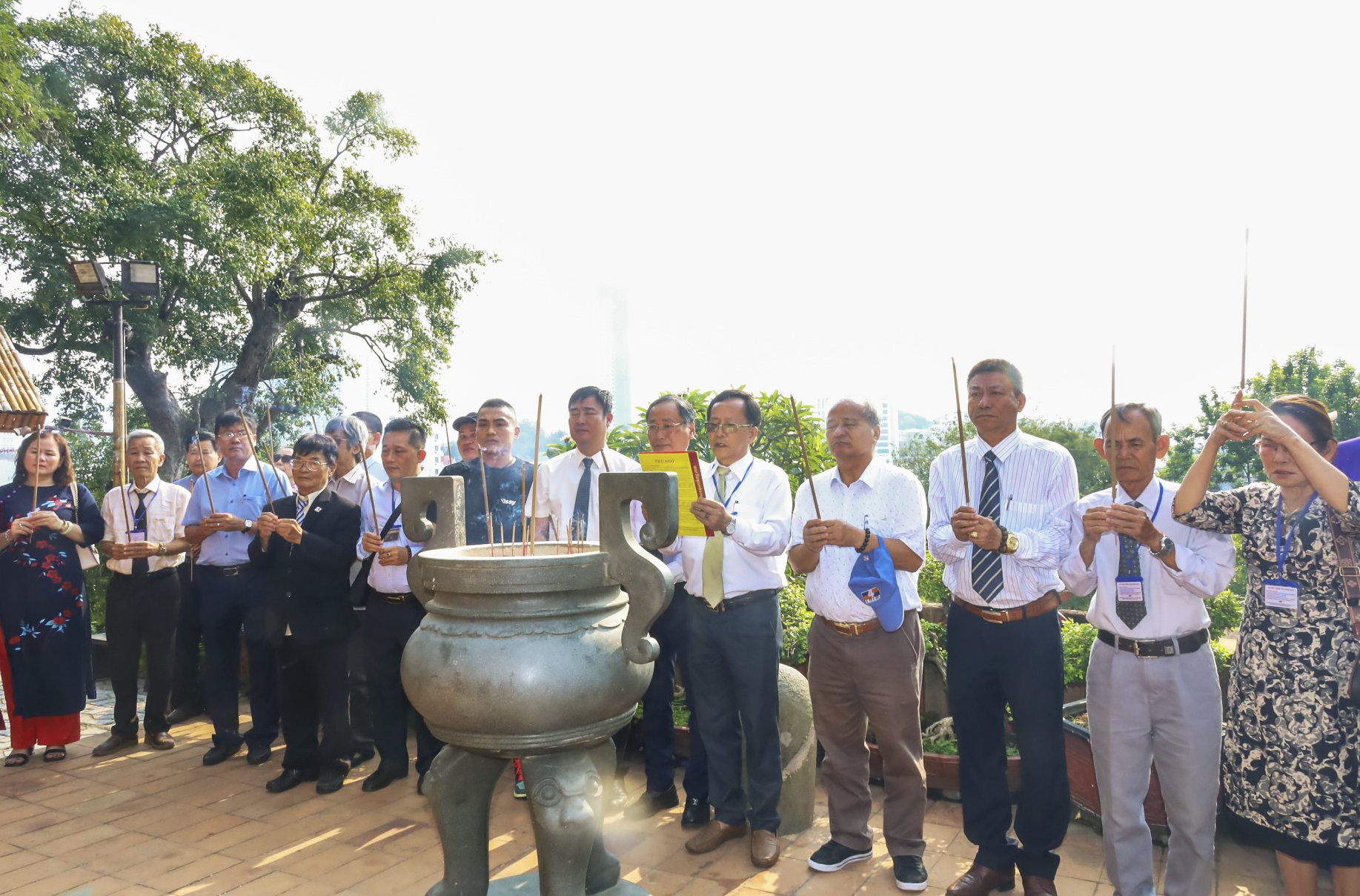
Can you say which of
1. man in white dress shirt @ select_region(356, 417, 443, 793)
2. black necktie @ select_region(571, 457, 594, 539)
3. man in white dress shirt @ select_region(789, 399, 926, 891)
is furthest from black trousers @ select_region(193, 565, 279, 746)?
man in white dress shirt @ select_region(789, 399, 926, 891)

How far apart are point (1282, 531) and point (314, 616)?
4.43 meters

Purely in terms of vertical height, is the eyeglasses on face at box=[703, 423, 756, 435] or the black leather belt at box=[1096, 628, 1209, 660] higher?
the eyeglasses on face at box=[703, 423, 756, 435]

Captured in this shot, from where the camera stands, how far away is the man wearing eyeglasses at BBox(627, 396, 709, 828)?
4047 millimetres

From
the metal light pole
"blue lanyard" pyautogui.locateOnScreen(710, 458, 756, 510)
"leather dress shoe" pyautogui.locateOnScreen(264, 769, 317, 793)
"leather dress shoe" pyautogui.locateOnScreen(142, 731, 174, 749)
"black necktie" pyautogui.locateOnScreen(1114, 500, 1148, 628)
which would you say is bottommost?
"leather dress shoe" pyautogui.locateOnScreen(142, 731, 174, 749)

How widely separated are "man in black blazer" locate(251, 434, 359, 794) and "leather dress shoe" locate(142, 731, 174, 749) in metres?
1.24

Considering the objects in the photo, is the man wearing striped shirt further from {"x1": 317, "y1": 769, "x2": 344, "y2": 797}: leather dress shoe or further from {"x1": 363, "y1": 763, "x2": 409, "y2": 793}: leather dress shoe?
{"x1": 317, "y1": 769, "x2": 344, "y2": 797}: leather dress shoe

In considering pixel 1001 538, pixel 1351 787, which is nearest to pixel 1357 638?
A: pixel 1351 787

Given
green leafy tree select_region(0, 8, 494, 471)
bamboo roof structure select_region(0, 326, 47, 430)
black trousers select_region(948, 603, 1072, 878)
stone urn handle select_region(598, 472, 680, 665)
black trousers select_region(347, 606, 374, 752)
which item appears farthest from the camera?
green leafy tree select_region(0, 8, 494, 471)

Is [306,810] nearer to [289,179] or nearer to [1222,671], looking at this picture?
[1222,671]

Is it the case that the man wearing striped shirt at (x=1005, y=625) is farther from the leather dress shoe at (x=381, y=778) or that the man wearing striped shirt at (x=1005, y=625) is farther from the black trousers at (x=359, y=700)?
the black trousers at (x=359, y=700)

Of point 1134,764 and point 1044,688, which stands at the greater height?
point 1044,688

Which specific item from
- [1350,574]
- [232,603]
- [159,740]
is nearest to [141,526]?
[232,603]

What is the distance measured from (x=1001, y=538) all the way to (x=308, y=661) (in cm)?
374

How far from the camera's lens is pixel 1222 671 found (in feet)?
13.6
